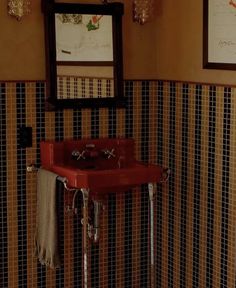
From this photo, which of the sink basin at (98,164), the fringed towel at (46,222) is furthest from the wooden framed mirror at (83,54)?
the fringed towel at (46,222)

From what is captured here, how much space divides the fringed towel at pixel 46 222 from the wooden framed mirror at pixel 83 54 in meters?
0.42

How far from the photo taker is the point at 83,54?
11.4 feet

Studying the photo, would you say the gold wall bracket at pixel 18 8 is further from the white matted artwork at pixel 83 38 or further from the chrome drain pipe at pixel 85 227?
the chrome drain pipe at pixel 85 227

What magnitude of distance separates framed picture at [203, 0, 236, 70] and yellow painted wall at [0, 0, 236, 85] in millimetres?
53

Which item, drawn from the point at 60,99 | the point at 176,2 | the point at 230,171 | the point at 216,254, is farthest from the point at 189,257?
the point at 176,2

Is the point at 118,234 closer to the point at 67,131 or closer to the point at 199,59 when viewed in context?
the point at 67,131

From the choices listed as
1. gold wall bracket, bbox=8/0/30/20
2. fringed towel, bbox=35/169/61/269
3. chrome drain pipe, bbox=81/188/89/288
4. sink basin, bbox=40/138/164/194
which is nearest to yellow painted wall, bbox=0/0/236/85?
gold wall bracket, bbox=8/0/30/20

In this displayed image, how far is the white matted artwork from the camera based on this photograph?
11.3ft

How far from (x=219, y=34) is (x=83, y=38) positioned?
0.75m

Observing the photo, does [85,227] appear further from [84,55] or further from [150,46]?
[150,46]

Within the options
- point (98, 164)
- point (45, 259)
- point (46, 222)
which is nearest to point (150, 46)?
point (98, 164)

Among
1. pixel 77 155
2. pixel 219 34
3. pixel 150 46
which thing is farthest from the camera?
pixel 150 46

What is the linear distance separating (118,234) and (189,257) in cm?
46

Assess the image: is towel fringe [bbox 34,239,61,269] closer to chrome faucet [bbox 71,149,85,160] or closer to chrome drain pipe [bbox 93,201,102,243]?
chrome drain pipe [bbox 93,201,102,243]
